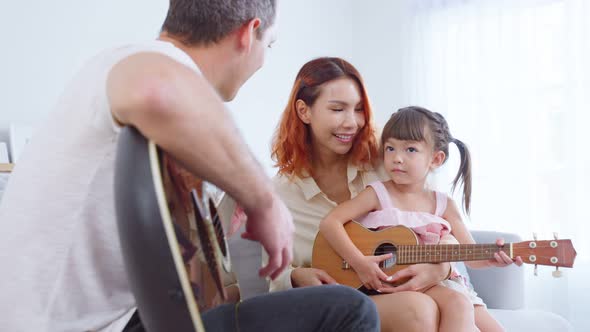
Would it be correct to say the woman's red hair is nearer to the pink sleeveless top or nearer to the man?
the pink sleeveless top

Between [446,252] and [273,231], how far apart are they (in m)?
0.83

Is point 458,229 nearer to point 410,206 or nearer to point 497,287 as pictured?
point 410,206

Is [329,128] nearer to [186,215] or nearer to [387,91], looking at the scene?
[186,215]

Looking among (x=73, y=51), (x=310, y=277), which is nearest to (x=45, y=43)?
(x=73, y=51)

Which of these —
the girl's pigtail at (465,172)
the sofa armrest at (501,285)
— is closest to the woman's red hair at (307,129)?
the girl's pigtail at (465,172)

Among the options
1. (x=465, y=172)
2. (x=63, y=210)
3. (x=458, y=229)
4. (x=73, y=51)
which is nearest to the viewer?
(x=63, y=210)

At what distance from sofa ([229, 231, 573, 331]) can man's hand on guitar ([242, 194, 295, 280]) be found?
→ 1.07 metres

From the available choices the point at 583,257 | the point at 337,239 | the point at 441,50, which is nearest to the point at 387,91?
the point at 441,50

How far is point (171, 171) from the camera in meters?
0.69

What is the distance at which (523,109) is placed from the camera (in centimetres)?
380

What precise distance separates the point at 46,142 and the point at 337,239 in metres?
0.97

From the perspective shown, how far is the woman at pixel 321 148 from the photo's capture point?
1831 millimetres

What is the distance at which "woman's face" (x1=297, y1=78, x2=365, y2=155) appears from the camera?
1.82 meters

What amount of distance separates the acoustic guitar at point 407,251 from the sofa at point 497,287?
0.99ft
